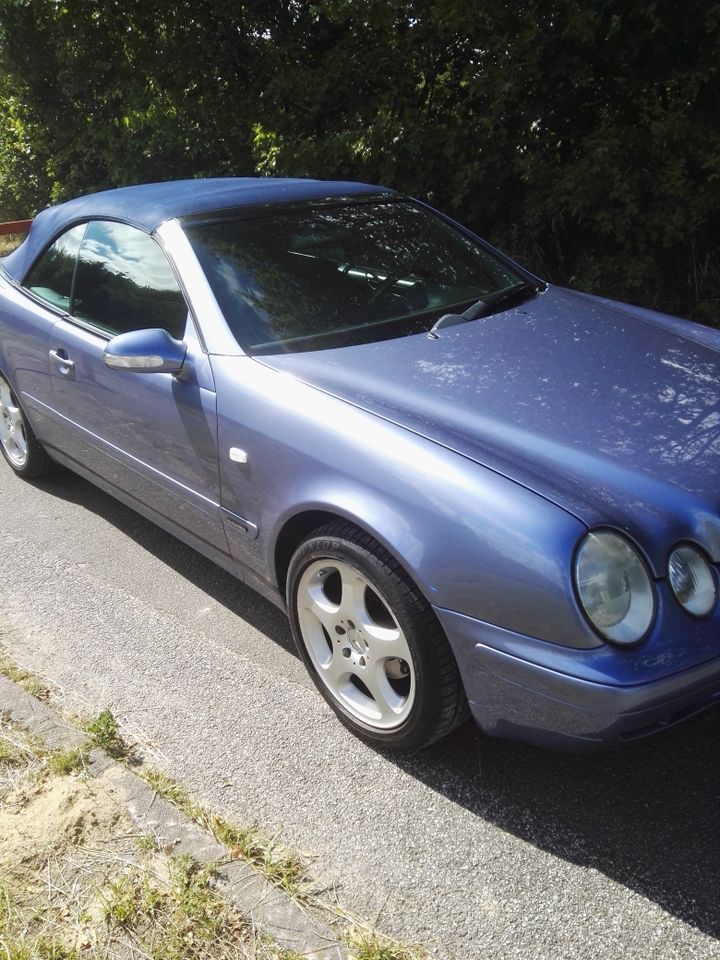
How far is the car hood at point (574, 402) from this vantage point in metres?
2.33

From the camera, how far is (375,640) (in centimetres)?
264

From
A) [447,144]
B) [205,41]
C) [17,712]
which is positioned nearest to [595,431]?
[17,712]

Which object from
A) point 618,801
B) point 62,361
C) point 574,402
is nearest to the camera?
point 618,801

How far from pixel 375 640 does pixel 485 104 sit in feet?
17.8

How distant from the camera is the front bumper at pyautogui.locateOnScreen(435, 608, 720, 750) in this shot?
7.04ft

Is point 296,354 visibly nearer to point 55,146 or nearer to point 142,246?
point 142,246

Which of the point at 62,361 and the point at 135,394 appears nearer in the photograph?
the point at 135,394

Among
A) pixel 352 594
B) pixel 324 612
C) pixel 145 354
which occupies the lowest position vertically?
pixel 324 612

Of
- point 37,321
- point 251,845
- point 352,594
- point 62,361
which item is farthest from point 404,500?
point 37,321

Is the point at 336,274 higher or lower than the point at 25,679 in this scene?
higher

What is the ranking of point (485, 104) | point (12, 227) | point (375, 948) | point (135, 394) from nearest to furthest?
1. point (375, 948)
2. point (135, 394)
3. point (485, 104)
4. point (12, 227)

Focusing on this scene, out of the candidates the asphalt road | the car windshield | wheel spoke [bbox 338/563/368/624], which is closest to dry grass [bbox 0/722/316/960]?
the asphalt road

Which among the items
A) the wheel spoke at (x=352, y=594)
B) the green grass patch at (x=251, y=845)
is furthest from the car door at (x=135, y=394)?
the green grass patch at (x=251, y=845)

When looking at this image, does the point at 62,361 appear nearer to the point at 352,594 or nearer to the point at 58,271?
the point at 58,271
